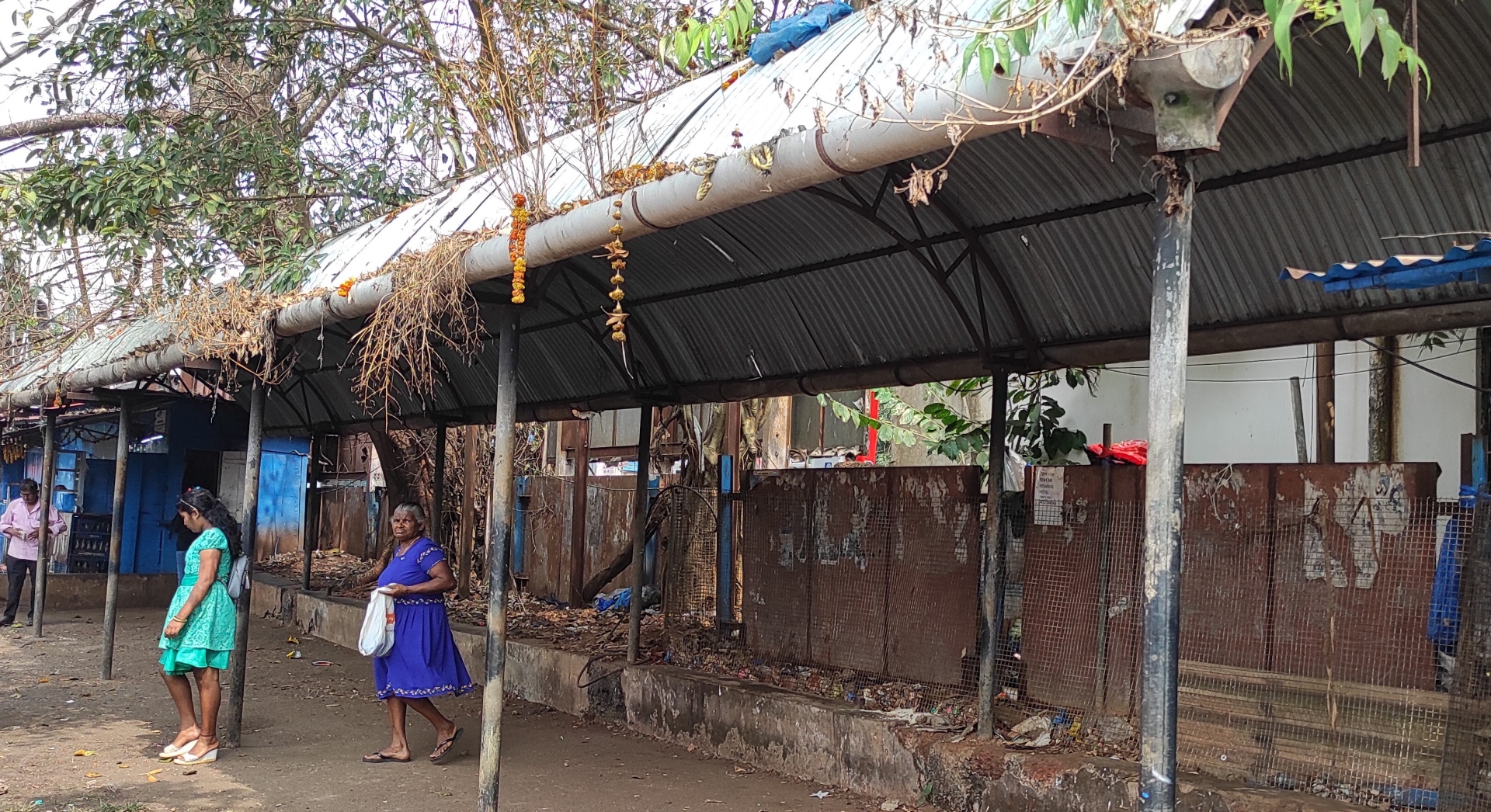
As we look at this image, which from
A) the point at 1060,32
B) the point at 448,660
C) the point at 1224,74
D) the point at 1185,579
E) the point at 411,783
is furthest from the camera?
the point at 448,660

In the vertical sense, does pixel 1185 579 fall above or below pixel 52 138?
below

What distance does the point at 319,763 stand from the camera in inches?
320

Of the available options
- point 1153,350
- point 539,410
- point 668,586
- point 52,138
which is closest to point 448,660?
point 668,586

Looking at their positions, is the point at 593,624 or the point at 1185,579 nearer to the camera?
the point at 1185,579

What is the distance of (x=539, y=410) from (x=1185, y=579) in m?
6.67

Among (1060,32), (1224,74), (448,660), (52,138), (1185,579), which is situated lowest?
(448,660)

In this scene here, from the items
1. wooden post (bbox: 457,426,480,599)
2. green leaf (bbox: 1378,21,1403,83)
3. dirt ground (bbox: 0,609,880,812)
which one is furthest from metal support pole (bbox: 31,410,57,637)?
green leaf (bbox: 1378,21,1403,83)

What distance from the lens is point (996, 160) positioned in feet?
20.0

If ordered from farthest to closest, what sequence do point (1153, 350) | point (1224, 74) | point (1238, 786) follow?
Result: point (1238, 786), point (1153, 350), point (1224, 74)

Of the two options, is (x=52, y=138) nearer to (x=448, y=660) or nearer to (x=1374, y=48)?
(x=448, y=660)

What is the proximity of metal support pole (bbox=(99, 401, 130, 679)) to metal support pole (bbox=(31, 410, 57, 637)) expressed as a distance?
2.76 meters

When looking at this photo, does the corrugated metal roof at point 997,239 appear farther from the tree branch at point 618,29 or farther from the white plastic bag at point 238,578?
the white plastic bag at point 238,578

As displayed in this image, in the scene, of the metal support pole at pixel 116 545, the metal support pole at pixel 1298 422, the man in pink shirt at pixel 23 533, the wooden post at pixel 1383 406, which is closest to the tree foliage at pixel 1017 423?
the metal support pole at pixel 1298 422

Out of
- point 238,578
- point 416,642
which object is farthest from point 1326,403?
point 238,578
